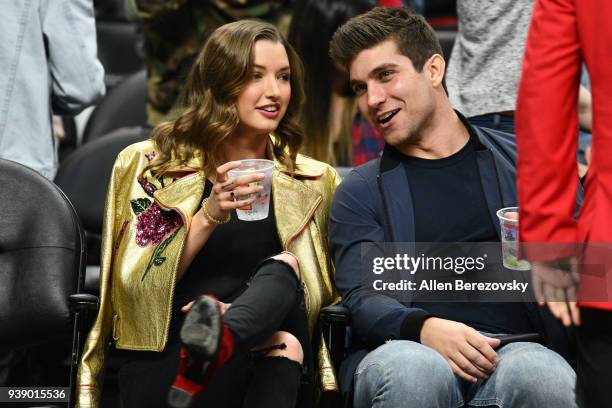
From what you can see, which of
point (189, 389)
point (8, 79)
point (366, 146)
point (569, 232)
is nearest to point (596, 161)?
point (569, 232)

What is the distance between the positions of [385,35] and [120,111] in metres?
2.32

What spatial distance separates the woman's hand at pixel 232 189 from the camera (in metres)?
3.17

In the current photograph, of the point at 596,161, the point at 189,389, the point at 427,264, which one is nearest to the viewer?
the point at 596,161

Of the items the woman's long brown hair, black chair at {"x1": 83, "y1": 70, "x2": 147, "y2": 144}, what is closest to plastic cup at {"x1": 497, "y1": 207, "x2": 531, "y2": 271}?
the woman's long brown hair

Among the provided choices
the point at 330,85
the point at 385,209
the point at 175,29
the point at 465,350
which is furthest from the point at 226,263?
the point at 175,29

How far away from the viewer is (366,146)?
4.94 m

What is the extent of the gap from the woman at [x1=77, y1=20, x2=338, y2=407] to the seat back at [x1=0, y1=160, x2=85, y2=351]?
0.12 meters

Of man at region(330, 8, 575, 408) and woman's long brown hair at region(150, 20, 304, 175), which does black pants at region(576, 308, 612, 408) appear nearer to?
man at region(330, 8, 575, 408)

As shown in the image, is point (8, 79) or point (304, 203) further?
point (8, 79)

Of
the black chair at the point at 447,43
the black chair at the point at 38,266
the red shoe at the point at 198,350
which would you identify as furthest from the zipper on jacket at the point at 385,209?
the black chair at the point at 447,43

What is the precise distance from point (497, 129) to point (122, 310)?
1.46 metres

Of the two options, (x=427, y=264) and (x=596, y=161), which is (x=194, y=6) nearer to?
(x=427, y=264)

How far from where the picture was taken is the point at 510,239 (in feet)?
10.5

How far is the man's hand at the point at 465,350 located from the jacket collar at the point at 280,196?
2.29 ft
